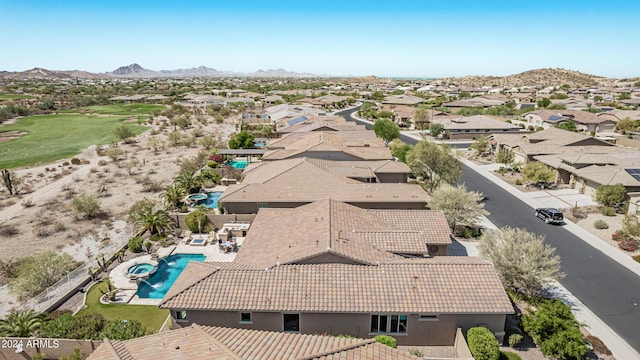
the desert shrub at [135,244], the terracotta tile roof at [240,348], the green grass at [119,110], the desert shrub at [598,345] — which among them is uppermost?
the terracotta tile roof at [240,348]

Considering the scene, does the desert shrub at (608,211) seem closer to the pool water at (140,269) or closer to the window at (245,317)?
the window at (245,317)

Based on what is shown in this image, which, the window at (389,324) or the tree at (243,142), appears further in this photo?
the tree at (243,142)

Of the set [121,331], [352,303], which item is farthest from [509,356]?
[121,331]

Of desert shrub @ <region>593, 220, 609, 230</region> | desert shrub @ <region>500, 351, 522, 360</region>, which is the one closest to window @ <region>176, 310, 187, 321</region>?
desert shrub @ <region>500, 351, 522, 360</region>

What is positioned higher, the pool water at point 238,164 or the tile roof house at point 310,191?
the tile roof house at point 310,191

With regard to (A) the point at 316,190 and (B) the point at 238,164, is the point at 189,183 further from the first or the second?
(A) the point at 316,190

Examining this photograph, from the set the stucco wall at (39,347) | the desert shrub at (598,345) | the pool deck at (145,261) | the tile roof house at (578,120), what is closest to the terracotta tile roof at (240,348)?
the stucco wall at (39,347)
